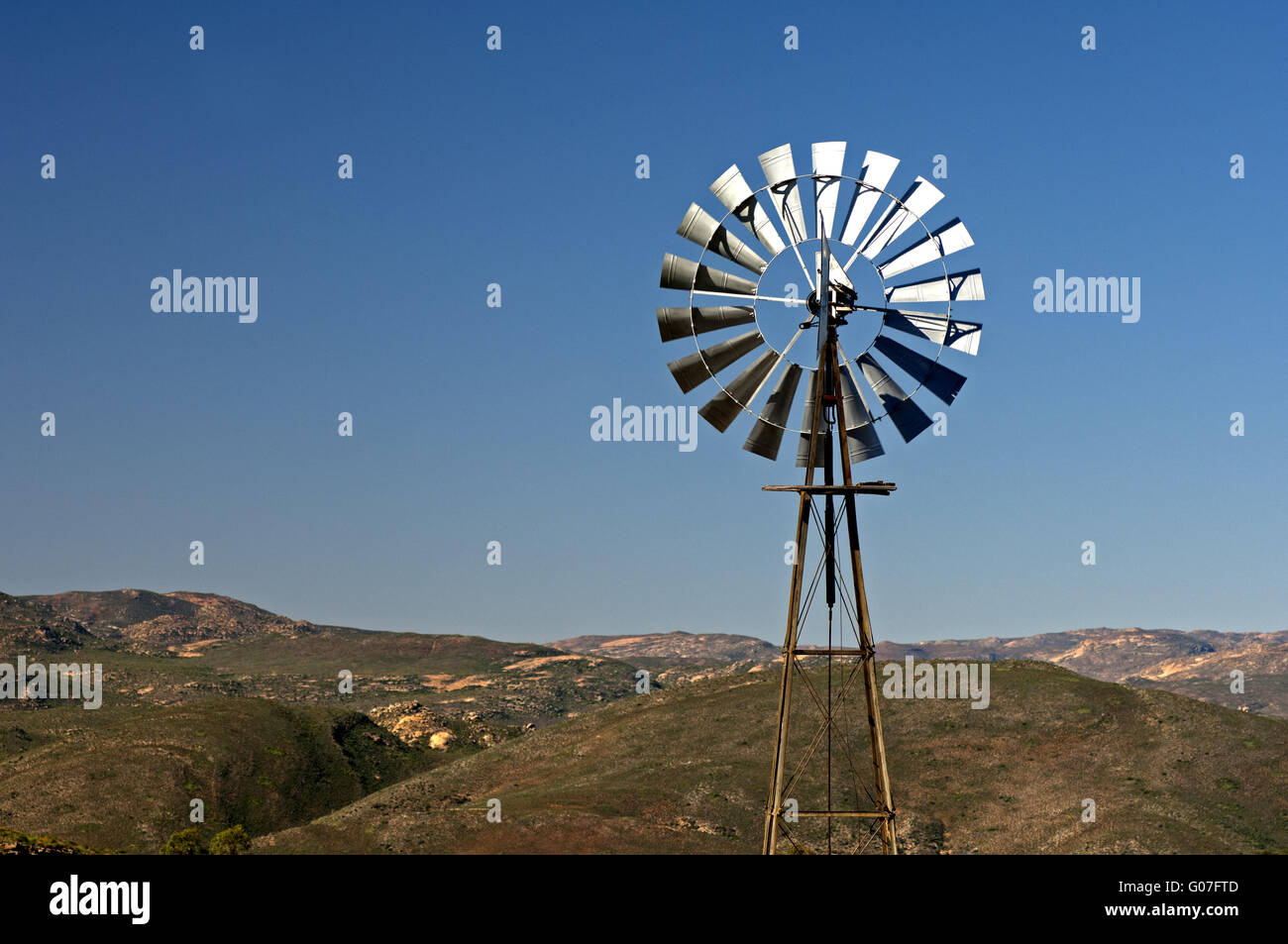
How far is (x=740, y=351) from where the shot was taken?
106ft

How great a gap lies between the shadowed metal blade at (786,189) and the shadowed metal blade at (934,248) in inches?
97.2

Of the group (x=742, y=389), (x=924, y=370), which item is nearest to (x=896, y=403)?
(x=924, y=370)

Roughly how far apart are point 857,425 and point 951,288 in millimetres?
4002

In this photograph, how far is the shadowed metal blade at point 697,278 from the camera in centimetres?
3197

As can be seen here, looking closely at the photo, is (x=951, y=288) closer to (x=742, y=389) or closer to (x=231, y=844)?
(x=742, y=389)

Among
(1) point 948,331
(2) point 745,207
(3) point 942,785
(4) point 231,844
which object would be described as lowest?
(4) point 231,844

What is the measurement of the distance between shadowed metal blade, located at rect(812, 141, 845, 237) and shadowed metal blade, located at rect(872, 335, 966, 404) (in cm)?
367

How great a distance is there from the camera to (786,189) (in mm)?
31625

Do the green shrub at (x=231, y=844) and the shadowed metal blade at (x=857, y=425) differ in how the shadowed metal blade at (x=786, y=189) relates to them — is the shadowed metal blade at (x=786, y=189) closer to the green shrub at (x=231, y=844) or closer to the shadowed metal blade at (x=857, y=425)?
the shadowed metal blade at (x=857, y=425)
